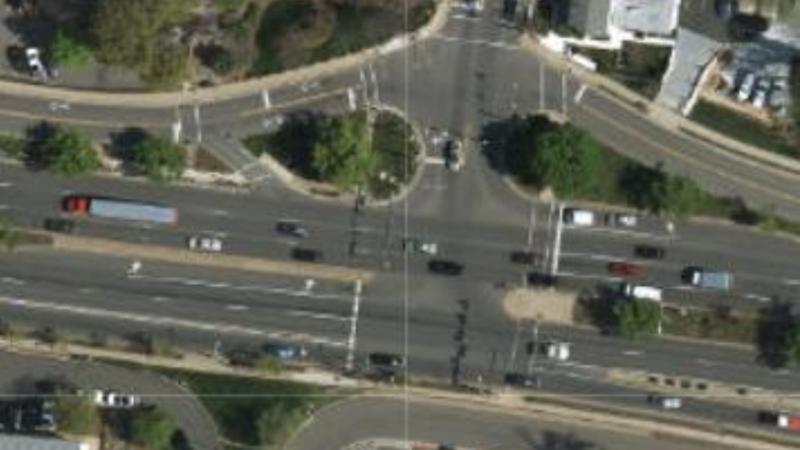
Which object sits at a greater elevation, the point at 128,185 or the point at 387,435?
the point at 128,185

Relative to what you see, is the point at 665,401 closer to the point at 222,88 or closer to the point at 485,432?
the point at 485,432

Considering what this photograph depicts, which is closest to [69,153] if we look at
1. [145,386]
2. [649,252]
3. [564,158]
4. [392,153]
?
[145,386]

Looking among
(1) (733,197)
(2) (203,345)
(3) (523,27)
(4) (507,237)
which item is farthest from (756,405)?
(2) (203,345)

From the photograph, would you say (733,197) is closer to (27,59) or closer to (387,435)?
(387,435)

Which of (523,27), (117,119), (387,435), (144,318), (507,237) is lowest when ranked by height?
(387,435)

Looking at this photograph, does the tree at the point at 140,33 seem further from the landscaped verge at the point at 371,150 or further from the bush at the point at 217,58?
the landscaped verge at the point at 371,150
